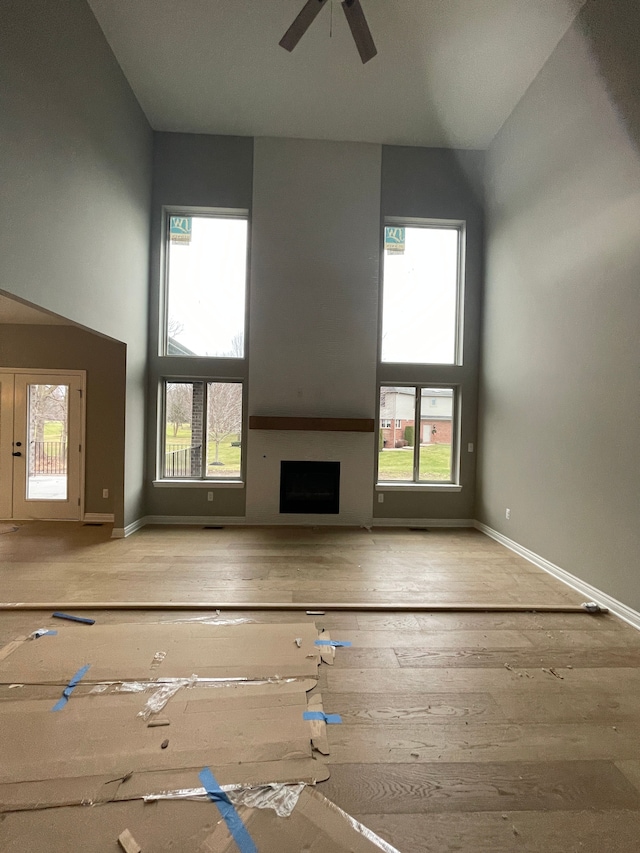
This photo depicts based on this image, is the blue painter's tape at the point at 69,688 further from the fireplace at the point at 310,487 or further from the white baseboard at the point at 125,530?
the fireplace at the point at 310,487

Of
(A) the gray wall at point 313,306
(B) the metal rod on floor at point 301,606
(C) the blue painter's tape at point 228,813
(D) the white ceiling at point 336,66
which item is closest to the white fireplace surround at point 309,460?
(A) the gray wall at point 313,306

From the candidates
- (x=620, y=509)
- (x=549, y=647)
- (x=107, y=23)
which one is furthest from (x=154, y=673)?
(x=107, y=23)

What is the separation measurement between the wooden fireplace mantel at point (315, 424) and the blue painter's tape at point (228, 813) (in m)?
3.97

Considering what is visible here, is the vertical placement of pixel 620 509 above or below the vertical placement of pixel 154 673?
above

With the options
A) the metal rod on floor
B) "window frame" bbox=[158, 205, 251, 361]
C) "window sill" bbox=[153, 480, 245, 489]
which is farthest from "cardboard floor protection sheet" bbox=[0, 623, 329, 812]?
"window frame" bbox=[158, 205, 251, 361]

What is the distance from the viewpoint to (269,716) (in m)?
1.87

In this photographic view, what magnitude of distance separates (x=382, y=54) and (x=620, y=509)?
5.05 m

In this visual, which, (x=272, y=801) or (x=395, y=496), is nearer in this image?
(x=272, y=801)

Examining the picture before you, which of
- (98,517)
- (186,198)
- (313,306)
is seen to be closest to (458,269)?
(313,306)

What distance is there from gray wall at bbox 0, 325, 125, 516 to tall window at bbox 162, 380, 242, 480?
2.58 ft

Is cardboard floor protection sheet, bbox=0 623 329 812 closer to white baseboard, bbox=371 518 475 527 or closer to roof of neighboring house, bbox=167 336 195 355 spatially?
white baseboard, bbox=371 518 475 527

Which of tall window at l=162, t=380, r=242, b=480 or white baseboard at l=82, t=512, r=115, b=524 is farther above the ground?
tall window at l=162, t=380, r=242, b=480

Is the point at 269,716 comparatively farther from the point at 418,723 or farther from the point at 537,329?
the point at 537,329

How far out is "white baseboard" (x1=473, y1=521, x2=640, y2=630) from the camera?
2863 mm
